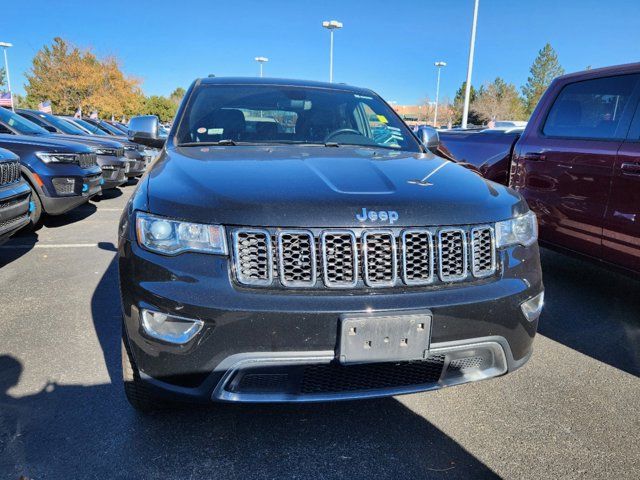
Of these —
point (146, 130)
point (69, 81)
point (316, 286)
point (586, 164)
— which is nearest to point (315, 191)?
point (316, 286)

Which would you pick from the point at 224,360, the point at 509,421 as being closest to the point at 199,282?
the point at 224,360

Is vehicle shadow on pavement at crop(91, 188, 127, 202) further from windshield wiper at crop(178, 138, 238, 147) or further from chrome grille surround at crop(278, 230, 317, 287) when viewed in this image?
chrome grille surround at crop(278, 230, 317, 287)

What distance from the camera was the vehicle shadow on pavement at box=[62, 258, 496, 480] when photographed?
2.06m

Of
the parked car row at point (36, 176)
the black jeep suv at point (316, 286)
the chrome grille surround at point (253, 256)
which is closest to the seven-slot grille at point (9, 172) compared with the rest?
the parked car row at point (36, 176)

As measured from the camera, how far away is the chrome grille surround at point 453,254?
6.66 feet

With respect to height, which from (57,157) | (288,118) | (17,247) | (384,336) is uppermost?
(288,118)

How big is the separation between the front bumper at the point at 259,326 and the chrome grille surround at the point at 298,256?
0.20ft

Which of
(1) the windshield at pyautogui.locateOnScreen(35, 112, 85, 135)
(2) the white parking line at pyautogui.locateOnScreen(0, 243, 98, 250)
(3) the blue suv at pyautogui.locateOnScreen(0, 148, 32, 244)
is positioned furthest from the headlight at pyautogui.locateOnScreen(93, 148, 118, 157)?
(3) the blue suv at pyautogui.locateOnScreen(0, 148, 32, 244)

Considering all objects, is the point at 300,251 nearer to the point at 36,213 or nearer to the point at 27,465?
the point at 27,465

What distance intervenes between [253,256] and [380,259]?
50 centimetres

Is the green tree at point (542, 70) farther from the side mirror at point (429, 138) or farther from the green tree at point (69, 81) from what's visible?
the side mirror at point (429, 138)

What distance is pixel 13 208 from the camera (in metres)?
4.64

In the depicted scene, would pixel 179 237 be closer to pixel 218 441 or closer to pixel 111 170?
pixel 218 441

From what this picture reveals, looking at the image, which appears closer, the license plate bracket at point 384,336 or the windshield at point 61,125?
the license plate bracket at point 384,336
